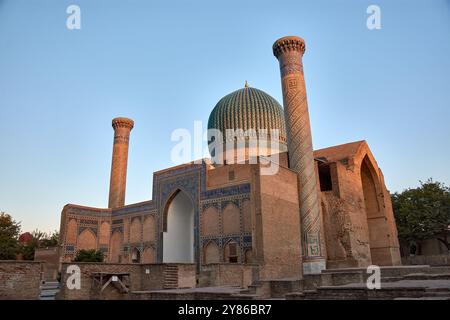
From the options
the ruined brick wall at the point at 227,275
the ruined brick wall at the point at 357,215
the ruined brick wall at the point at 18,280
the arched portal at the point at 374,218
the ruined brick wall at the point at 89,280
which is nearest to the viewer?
the ruined brick wall at the point at 18,280

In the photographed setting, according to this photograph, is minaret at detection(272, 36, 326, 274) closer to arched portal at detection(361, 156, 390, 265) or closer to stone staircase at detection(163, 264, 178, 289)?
stone staircase at detection(163, 264, 178, 289)

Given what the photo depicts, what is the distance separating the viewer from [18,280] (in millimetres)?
7543

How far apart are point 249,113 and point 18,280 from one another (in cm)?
1617

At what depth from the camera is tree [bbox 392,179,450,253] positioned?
22672 millimetres

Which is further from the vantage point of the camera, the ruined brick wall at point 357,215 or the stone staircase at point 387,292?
the ruined brick wall at point 357,215

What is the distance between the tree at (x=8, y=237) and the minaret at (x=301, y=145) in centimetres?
1457

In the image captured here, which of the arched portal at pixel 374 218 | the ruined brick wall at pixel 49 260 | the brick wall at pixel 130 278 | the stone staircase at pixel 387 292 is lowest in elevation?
the stone staircase at pixel 387 292

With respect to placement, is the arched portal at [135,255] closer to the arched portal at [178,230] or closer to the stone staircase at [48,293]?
the arched portal at [178,230]

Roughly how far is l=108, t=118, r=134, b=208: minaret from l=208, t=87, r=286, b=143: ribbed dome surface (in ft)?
19.6

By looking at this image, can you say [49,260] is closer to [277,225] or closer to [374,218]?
[277,225]

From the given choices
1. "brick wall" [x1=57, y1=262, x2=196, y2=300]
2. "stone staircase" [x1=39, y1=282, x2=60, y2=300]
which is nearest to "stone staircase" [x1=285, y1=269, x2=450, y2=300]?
"brick wall" [x1=57, y1=262, x2=196, y2=300]

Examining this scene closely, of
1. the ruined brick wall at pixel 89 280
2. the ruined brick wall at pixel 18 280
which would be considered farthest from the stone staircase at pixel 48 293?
the ruined brick wall at pixel 18 280

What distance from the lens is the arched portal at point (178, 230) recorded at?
59.7 feet
